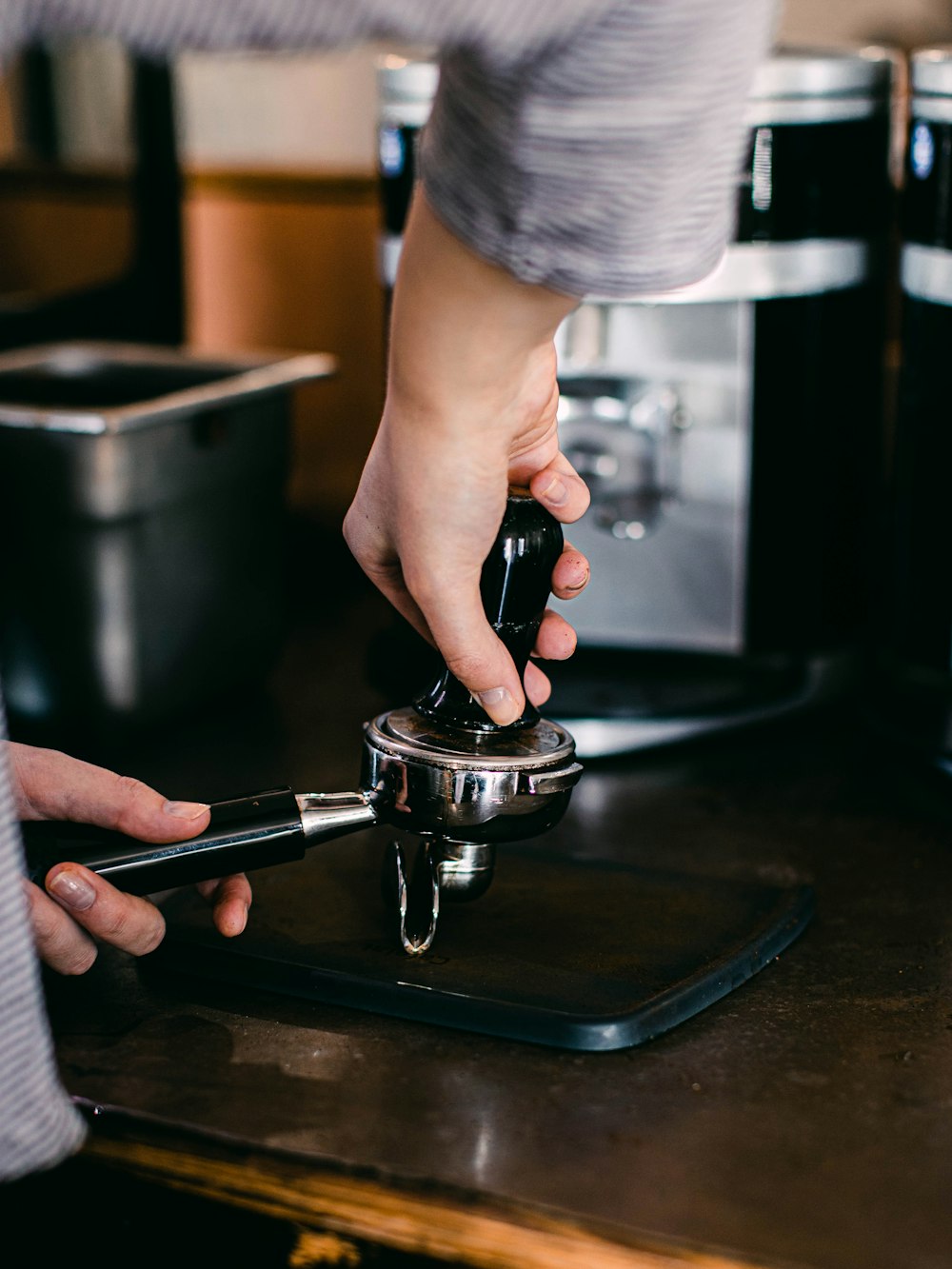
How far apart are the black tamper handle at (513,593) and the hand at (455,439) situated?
0.02 m

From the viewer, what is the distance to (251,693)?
1.05 metres

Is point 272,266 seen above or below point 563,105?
below

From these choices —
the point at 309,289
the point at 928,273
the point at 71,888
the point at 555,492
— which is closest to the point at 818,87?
the point at 928,273

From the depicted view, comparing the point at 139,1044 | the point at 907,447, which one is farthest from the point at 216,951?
the point at 907,447

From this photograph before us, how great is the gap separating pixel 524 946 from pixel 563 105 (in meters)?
0.35

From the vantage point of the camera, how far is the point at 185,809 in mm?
587

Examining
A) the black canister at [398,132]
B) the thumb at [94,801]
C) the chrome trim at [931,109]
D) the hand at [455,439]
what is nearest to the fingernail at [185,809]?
the thumb at [94,801]

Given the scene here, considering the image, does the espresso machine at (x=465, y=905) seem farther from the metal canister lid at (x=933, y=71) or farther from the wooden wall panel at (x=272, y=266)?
the wooden wall panel at (x=272, y=266)

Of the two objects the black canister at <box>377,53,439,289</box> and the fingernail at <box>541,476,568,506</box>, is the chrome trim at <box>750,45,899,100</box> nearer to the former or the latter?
the black canister at <box>377,53,439,289</box>

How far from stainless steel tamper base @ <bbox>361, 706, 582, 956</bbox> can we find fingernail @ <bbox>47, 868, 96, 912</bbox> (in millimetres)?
111

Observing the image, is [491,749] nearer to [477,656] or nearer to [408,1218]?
[477,656]

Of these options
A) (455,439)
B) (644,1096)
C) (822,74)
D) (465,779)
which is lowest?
(644,1096)

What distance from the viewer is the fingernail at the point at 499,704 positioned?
21.5 inches

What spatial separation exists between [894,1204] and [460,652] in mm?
226
